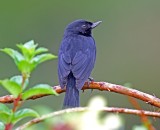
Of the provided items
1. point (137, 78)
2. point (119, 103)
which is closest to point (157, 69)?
point (137, 78)

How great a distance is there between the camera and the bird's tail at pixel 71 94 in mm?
4152

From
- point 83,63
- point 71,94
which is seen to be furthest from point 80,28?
point 71,94

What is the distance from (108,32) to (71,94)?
7433mm

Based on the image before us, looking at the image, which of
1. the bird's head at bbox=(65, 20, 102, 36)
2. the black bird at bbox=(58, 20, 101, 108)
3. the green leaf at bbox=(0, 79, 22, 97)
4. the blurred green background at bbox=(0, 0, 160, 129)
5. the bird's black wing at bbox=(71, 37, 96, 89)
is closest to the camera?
the green leaf at bbox=(0, 79, 22, 97)

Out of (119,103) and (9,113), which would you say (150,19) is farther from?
(9,113)

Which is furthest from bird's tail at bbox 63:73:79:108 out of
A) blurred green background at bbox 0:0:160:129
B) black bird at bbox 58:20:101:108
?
blurred green background at bbox 0:0:160:129

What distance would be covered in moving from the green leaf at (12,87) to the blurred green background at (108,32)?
28.6ft

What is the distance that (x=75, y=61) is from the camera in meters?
4.91

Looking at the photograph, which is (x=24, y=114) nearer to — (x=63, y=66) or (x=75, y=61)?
(x=63, y=66)

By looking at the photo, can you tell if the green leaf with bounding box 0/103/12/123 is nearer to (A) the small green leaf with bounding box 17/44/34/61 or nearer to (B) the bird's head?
(A) the small green leaf with bounding box 17/44/34/61

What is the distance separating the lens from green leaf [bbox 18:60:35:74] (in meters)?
1.30

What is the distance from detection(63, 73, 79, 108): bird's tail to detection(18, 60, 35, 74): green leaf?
2.75 m

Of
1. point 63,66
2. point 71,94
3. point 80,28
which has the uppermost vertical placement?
point 80,28

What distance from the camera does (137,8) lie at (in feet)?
40.5
